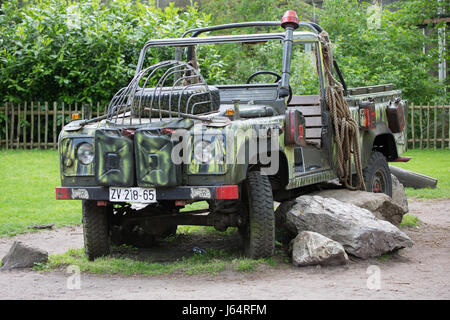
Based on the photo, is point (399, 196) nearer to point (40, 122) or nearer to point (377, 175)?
point (377, 175)

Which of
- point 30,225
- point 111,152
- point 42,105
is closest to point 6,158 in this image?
point 42,105

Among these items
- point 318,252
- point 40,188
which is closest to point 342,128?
point 318,252

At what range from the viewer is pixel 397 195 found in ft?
31.6

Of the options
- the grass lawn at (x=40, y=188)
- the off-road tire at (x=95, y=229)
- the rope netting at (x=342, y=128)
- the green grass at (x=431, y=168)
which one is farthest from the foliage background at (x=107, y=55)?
the off-road tire at (x=95, y=229)

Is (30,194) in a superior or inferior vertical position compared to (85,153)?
inferior

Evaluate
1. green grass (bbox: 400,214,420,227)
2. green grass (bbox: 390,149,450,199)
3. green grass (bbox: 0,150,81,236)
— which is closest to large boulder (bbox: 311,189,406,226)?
green grass (bbox: 400,214,420,227)

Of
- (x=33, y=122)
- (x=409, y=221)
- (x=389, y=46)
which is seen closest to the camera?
(x=409, y=221)

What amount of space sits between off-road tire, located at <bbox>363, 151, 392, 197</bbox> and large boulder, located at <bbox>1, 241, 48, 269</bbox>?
13.9ft

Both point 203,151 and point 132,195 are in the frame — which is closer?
point 203,151

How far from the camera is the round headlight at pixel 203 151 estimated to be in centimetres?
614

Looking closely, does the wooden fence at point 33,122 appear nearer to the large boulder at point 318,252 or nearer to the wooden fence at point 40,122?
the wooden fence at point 40,122

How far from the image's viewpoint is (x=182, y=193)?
6.15 meters

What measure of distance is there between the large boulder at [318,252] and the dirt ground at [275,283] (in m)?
0.08

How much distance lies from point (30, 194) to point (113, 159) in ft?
19.3
